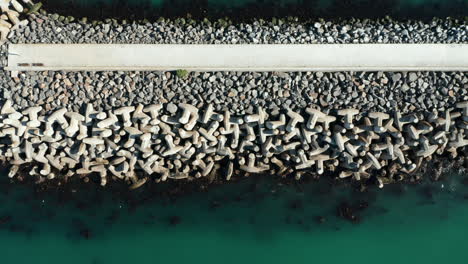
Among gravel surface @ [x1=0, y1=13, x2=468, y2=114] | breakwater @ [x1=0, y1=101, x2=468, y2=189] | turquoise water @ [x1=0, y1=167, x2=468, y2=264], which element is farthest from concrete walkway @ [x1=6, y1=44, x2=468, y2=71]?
turquoise water @ [x1=0, y1=167, x2=468, y2=264]

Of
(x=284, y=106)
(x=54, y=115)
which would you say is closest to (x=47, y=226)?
(x=54, y=115)

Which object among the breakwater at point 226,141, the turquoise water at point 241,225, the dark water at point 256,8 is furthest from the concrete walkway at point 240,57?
the turquoise water at point 241,225

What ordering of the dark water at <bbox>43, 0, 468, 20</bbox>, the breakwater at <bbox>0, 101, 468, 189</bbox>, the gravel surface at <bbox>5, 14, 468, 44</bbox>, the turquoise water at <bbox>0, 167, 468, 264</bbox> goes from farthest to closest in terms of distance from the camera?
1. the turquoise water at <bbox>0, 167, 468, 264</bbox>
2. the dark water at <bbox>43, 0, 468, 20</bbox>
3. the gravel surface at <bbox>5, 14, 468, 44</bbox>
4. the breakwater at <bbox>0, 101, 468, 189</bbox>

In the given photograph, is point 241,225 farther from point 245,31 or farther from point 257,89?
point 245,31

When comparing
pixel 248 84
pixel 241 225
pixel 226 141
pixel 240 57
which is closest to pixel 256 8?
pixel 240 57

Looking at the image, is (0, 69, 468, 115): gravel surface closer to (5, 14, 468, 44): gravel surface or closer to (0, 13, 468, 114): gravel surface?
(0, 13, 468, 114): gravel surface

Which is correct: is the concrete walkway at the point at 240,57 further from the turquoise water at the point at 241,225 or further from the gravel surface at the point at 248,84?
the turquoise water at the point at 241,225
